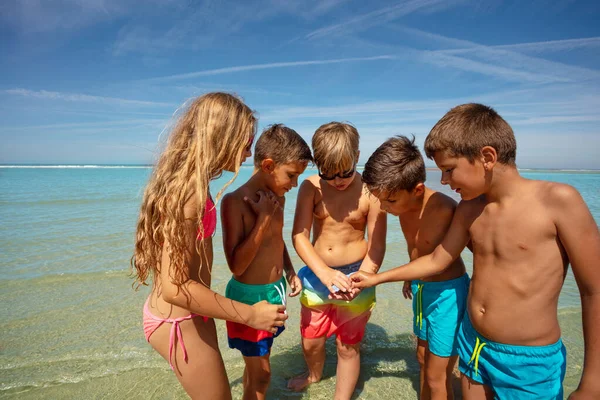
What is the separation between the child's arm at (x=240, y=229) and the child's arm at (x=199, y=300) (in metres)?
0.44

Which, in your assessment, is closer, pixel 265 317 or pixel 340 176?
pixel 265 317

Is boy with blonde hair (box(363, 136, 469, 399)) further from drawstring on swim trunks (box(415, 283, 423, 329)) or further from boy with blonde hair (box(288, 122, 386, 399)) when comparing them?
boy with blonde hair (box(288, 122, 386, 399))

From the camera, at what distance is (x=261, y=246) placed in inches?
103

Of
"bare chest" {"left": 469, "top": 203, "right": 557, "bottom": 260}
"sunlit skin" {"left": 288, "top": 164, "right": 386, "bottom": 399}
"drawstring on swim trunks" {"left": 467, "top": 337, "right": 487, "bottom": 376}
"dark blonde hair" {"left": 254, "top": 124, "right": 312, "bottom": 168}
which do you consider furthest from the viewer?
"sunlit skin" {"left": 288, "top": 164, "right": 386, "bottom": 399}

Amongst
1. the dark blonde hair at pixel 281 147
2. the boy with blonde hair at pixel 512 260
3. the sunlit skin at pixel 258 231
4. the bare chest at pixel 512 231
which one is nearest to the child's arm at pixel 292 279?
the sunlit skin at pixel 258 231

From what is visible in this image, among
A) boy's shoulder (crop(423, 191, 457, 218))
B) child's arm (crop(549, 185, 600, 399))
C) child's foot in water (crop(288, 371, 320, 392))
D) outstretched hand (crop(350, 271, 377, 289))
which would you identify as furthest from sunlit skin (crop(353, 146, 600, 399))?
child's foot in water (crop(288, 371, 320, 392))

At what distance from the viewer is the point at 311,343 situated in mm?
3006

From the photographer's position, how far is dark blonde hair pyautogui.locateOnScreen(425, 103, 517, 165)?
190cm

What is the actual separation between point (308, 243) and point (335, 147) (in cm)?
78

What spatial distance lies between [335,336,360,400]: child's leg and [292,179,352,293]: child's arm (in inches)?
26.2

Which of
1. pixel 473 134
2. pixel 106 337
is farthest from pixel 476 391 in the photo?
pixel 106 337

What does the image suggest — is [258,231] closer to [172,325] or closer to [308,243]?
[308,243]

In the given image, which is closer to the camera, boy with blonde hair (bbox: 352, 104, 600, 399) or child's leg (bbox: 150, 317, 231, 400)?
boy with blonde hair (bbox: 352, 104, 600, 399)

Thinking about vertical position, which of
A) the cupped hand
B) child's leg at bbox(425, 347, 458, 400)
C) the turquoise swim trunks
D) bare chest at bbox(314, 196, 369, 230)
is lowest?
child's leg at bbox(425, 347, 458, 400)
